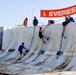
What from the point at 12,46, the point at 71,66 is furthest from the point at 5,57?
the point at 71,66

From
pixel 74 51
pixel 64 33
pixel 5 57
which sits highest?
pixel 64 33

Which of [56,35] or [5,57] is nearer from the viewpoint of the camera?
[56,35]

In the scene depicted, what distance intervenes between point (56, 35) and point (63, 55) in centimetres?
238

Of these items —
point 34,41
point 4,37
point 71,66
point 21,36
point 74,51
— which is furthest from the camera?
point 4,37

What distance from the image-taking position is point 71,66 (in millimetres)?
13523

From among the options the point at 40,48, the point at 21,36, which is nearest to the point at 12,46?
the point at 21,36

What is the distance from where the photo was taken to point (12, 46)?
22.2 meters

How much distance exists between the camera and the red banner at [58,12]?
1770 cm

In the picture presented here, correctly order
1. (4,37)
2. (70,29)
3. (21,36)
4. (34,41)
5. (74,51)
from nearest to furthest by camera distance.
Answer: (74,51)
(70,29)
(34,41)
(21,36)
(4,37)

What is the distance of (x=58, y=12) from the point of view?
19.0 metres

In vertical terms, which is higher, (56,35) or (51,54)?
(56,35)

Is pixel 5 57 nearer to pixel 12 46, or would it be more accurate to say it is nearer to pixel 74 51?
pixel 12 46

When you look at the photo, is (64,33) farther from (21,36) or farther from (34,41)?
(21,36)

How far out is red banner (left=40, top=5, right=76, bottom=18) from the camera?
697 inches
